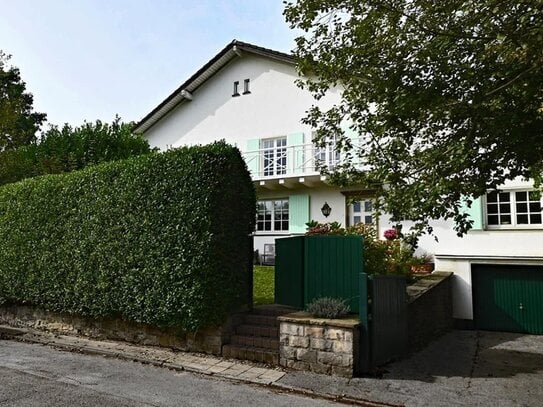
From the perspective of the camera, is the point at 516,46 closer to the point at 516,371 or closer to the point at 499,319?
the point at 516,371

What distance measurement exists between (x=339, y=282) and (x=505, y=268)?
6.96m

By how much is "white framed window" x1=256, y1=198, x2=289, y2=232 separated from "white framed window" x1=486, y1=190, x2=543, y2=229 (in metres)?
7.58

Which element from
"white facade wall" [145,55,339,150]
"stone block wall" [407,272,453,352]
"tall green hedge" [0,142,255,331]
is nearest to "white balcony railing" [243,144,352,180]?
"white facade wall" [145,55,339,150]

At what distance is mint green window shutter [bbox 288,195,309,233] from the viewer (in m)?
16.7

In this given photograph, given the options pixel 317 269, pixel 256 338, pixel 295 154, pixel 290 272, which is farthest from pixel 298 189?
pixel 256 338

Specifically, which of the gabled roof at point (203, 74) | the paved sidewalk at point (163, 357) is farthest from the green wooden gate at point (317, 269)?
the gabled roof at point (203, 74)

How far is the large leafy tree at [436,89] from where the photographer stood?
528 centimetres

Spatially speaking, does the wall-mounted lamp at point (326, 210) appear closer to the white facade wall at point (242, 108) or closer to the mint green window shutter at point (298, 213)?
the mint green window shutter at point (298, 213)

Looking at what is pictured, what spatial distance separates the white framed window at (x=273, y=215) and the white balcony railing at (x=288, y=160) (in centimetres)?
122

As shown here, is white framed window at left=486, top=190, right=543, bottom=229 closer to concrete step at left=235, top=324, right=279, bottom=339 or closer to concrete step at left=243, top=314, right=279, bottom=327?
concrete step at left=243, top=314, right=279, bottom=327

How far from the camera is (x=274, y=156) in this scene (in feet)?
57.2

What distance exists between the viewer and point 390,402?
17.7 feet

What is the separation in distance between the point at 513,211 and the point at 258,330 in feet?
29.0

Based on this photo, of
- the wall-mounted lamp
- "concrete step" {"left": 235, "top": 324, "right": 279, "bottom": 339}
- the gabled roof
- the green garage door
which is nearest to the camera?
"concrete step" {"left": 235, "top": 324, "right": 279, "bottom": 339}
